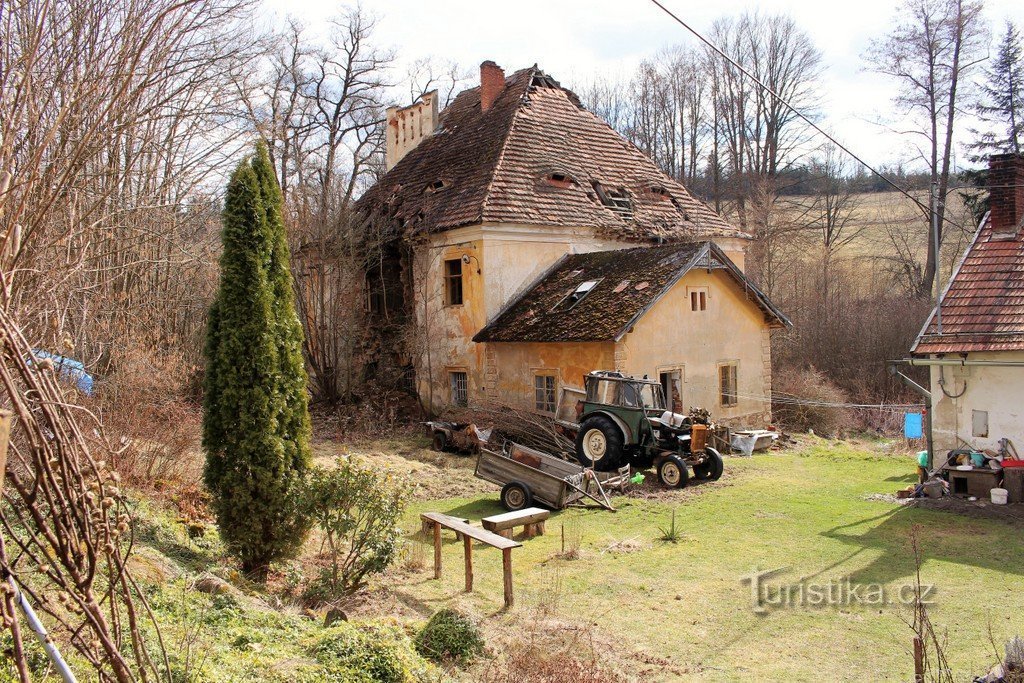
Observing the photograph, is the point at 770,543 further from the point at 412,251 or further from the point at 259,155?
the point at 412,251

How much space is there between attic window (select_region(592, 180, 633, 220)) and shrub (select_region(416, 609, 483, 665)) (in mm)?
17399

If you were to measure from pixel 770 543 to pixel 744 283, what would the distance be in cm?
1058

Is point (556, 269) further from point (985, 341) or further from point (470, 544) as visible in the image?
point (470, 544)

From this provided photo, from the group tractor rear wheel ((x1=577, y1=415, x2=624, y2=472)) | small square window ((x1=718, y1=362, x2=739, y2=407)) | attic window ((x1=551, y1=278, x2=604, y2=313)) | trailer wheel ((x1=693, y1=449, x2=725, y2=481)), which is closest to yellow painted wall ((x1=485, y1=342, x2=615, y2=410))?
attic window ((x1=551, y1=278, x2=604, y2=313))

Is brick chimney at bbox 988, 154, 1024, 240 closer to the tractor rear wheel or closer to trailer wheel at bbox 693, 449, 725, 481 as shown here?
trailer wheel at bbox 693, 449, 725, 481

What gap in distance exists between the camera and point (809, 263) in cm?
3381

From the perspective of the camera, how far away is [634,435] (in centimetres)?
1516

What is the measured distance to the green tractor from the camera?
15.0 metres

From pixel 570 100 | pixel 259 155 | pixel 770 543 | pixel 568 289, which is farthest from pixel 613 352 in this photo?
pixel 570 100

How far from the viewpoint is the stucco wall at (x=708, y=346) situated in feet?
60.7

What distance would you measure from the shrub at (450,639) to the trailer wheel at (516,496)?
226 inches

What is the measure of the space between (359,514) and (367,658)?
10.3 feet

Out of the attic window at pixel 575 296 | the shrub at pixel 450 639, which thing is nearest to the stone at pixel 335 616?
the shrub at pixel 450 639

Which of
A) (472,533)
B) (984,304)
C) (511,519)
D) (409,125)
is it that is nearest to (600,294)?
(984,304)
